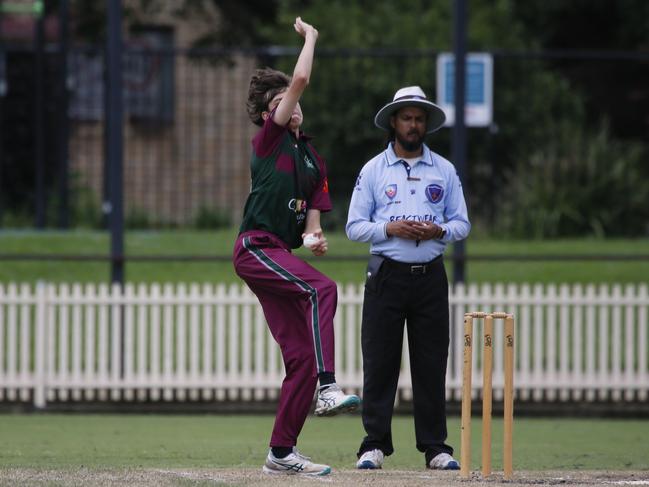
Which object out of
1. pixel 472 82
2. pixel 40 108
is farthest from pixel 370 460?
pixel 40 108

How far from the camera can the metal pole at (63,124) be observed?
16.1 meters

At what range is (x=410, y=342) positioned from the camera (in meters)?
7.70

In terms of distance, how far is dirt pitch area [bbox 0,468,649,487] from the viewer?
255 inches

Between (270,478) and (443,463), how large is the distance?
1188 millimetres

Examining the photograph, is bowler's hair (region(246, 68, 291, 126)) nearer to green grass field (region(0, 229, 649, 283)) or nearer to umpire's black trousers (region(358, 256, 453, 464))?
umpire's black trousers (region(358, 256, 453, 464))

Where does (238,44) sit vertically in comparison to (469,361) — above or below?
above

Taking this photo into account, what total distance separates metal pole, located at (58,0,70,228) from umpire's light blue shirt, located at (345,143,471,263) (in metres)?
8.71

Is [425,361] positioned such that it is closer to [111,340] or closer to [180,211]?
[111,340]

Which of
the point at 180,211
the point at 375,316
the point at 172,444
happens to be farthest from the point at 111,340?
the point at 180,211

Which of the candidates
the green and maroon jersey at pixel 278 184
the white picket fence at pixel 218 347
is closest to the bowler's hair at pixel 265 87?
the green and maroon jersey at pixel 278 184

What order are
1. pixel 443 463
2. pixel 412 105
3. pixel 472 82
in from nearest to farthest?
pixel 443 463, pixel 412 105, pixel 472 82

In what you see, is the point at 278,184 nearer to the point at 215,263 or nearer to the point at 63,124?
the point at 215,263

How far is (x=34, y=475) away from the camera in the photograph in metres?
6.84

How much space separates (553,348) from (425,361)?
5.15 m
